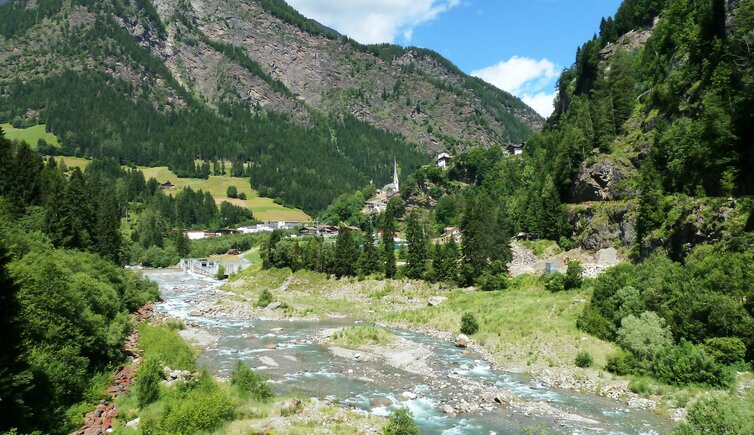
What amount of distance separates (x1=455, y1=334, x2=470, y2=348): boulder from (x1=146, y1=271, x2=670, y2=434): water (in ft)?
2.93

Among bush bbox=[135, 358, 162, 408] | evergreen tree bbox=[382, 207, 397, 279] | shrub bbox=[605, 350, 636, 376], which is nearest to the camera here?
bush bbox=[135, 358, 162, 408]

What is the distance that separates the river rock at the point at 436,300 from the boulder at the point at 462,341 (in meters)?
18.3

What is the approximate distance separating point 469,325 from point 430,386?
55.8ft

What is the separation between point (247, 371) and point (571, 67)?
147 meters

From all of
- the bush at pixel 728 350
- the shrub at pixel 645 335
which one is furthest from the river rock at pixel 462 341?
the bush at pixel 728 350

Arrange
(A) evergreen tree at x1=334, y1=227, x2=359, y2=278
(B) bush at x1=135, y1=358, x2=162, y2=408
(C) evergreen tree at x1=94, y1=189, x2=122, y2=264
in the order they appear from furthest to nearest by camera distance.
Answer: (A) evergreen tree at x1=334, y1=227, x2=359, y2=278 < (C) evergreen tree at x1=94, y1=189, x2=122, y2=264 < (B) bush at x1=135, y1=358, x2=162, y2=408

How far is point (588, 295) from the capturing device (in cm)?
5119

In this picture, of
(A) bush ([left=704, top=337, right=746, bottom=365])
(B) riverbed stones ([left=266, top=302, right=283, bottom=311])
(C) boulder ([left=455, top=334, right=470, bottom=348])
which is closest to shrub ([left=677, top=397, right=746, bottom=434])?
(A) bush ([left=704, top=337, right=746, bottom=365])

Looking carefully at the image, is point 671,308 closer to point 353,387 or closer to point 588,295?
point 588,295

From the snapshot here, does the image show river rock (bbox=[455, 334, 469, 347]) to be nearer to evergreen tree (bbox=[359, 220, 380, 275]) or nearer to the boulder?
the boulder

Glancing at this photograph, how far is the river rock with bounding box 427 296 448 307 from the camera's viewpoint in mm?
67081

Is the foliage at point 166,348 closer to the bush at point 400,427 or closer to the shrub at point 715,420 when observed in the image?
the bush at point 400,427

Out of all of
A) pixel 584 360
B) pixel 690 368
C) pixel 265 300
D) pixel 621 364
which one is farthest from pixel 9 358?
pixel 265 300

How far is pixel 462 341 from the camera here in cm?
Answer: 4631
